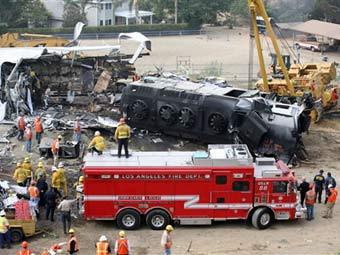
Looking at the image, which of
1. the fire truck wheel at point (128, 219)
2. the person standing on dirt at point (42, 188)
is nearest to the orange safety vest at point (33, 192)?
the person standing on dirt at point (42, 188)

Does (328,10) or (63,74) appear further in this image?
(328,10)

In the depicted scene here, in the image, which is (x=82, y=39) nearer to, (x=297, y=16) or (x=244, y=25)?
(x=244, y=25)

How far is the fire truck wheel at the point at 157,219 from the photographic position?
20.8 meters

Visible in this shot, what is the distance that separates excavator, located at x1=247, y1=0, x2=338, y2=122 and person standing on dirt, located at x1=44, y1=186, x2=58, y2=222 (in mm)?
13909

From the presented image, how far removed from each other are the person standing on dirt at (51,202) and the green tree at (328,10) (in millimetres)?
52654

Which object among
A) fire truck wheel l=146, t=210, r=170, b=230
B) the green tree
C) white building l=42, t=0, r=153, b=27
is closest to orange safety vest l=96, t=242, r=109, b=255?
fire truck wheel l=146, t=210, r=170, b=230

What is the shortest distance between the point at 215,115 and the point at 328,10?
1724 inches

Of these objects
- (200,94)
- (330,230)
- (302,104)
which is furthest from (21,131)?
(330,230)

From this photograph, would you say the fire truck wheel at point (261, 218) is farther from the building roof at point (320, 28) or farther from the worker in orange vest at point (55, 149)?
the building roof at point (320, 28)

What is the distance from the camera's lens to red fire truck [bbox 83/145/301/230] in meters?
20.5

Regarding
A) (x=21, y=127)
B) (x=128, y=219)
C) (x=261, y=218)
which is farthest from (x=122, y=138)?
(x=21, y=127)

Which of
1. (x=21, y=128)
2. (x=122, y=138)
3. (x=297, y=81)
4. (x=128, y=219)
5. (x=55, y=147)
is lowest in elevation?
(x=128, y=219)

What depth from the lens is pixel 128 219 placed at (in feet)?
68.6

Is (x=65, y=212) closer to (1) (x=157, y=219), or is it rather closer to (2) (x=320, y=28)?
(1) (x=157, y=219)
